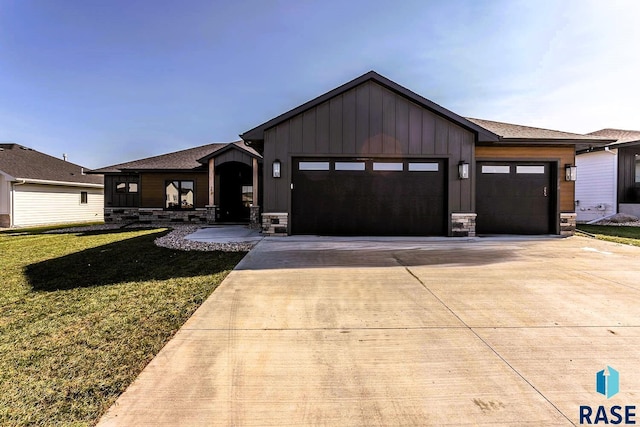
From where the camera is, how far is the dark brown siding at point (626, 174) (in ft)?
52.1

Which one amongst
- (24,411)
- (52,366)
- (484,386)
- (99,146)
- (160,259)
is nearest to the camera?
(24,411)

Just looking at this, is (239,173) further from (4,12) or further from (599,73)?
(599,73)

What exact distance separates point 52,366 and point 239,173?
46.4ft

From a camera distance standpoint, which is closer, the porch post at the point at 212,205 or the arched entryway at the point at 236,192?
the porch post at the point at 212,205

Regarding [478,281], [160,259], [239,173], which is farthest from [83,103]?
[478,281]

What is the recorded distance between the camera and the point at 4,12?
36.2 ft

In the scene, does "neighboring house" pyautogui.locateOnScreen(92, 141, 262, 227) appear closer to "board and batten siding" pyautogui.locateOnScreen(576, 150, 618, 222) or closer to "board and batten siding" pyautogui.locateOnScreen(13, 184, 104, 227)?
"board and batten siding" pyautogui.locateOnScreen(13, 184, 104, 227)

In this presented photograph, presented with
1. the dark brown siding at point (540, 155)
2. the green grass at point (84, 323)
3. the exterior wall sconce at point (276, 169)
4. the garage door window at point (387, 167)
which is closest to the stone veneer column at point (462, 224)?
the dark brown siding at point (540, 155)

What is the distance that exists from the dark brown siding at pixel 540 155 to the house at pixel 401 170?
3 centimetres

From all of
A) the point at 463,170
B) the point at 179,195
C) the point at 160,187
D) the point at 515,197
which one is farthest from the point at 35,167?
the point at 515,197

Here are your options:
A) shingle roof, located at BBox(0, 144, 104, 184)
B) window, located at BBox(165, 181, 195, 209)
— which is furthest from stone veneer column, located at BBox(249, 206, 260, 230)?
shingle roof, located at BBox(0, 144, 104, 184)

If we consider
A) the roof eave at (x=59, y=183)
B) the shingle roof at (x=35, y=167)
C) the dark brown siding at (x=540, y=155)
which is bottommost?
the roof eave at (x=59, y=183)

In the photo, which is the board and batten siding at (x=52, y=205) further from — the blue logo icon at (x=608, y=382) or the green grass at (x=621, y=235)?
the green grass at (x=621, y=235)

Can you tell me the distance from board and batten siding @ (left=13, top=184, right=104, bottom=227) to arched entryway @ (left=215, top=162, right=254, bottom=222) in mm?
11322
